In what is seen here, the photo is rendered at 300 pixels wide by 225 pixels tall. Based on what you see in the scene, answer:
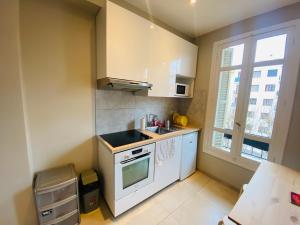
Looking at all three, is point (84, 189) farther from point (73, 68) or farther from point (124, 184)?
point (73, 68)

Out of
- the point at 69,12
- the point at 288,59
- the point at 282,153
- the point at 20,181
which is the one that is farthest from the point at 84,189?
the point at 288,59

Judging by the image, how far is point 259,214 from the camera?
832 mm

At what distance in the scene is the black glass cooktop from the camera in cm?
166

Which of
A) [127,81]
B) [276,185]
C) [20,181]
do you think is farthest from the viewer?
[127,81]

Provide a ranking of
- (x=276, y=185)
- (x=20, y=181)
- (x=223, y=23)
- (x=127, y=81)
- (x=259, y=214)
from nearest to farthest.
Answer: (x=259, y=214) → (x=276, y=185) → (x=20, y=181) → (x=127, y=81) → (x=223, y=23)

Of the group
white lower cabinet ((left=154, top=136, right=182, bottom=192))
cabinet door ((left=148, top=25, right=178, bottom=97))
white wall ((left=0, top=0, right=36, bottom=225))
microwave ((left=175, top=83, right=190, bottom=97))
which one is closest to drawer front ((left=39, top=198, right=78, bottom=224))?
white wall ((left=0, top=0, right=36, bottom=225))

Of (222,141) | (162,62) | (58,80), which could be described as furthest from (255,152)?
(58,80)

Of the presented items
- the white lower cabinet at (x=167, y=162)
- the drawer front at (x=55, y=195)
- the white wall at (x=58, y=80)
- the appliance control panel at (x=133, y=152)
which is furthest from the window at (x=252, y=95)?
the drawer front at (x=55, y=195)

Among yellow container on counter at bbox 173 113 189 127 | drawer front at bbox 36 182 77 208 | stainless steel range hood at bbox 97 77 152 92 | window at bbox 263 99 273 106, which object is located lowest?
drawer front at bbox 36 182 77 208

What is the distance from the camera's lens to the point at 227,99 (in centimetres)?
229

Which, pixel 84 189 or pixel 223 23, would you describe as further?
pixel 223 23

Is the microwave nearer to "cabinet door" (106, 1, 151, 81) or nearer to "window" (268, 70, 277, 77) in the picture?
"cabinet door" (106, 1, 151, 81)

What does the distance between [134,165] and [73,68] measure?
4.54 feet

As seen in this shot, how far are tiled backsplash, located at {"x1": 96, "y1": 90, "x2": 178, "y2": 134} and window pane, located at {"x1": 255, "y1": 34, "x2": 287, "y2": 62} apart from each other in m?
1.62
